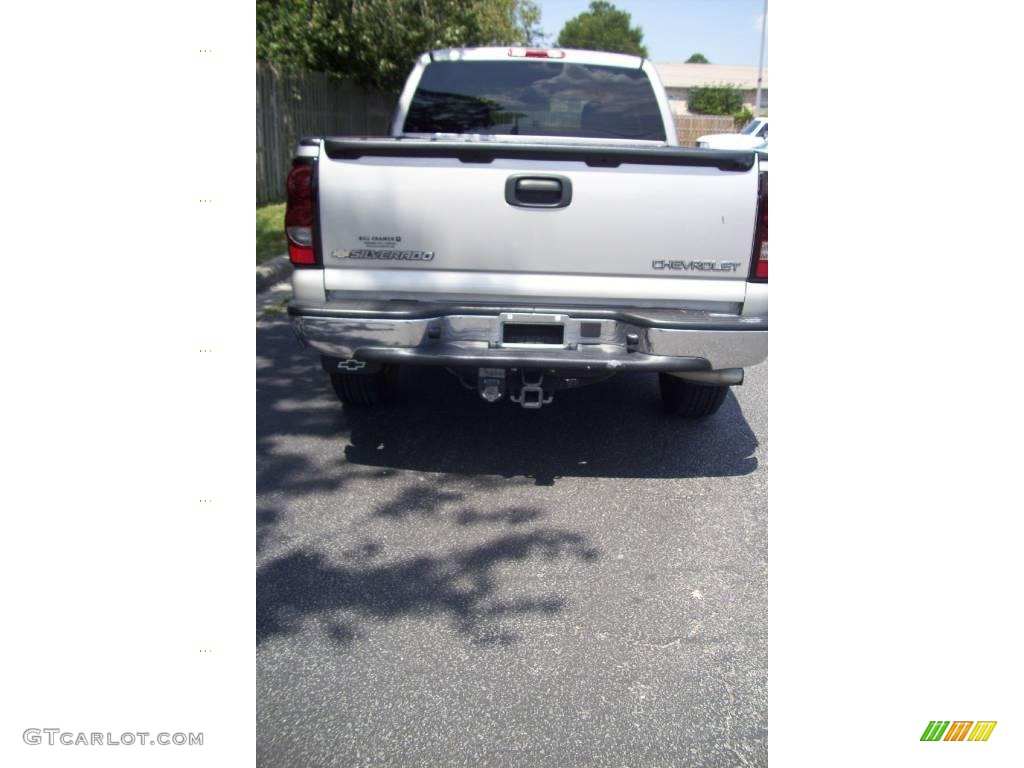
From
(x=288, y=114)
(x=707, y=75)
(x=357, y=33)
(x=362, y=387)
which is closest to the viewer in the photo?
(x=362, y=387)

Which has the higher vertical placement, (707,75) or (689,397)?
(707,75)

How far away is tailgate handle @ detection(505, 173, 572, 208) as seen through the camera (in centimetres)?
390

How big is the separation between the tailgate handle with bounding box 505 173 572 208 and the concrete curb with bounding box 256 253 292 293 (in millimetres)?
5184

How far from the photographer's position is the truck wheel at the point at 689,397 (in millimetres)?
4980

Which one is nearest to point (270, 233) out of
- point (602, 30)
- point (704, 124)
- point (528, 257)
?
point (528, 257)

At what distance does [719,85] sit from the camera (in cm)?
4353

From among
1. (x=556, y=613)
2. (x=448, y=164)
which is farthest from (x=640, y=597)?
(x=448, y=164)

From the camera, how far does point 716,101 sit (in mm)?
38406

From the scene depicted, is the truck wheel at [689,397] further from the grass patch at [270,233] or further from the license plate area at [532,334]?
the grass patch at [270,233]

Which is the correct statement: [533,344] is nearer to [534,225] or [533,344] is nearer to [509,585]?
[534,225]

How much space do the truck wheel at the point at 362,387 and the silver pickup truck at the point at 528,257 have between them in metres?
0.84

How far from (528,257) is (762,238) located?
102 centimetres

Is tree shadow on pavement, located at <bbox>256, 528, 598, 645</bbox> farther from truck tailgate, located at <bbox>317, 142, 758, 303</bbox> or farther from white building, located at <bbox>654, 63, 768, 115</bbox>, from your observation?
white building, located at <bbox>654, 63, 768, 115</bbox>
